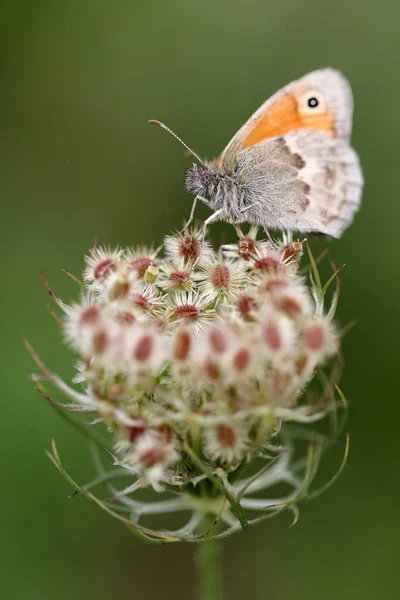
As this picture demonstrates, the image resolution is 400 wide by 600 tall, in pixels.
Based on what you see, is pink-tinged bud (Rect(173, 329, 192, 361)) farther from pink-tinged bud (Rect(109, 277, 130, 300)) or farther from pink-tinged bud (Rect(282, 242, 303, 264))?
pink-tinged bud (Rect(282, 242, 303, 264))

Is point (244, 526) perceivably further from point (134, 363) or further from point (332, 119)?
point (332, 119)

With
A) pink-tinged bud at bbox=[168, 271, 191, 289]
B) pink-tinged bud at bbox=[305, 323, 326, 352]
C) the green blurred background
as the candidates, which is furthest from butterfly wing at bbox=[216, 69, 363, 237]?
the green blurred background

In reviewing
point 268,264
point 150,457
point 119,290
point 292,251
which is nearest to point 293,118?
point 292,251

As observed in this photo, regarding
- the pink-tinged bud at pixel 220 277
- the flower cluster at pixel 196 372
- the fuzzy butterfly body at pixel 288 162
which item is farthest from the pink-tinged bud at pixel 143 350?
the fuzzy butterfly body at pixel 288 162

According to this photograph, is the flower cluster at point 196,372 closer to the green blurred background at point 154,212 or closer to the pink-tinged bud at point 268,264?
the pink-tinged bud at point 268,264

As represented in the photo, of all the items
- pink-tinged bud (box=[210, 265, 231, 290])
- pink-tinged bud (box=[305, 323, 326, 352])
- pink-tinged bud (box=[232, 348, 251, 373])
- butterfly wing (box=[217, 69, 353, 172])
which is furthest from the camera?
butterfly wing (box=[217, 69, 353, 172])

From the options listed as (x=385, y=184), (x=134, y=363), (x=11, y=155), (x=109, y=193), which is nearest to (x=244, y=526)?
(x=134, y=363)
